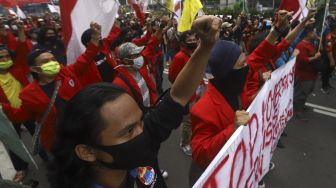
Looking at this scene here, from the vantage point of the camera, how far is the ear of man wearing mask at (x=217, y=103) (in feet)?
6.51

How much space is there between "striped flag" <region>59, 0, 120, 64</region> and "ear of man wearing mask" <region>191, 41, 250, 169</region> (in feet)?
4.62

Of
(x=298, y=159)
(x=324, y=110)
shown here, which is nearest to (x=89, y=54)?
(x=298, y=159)

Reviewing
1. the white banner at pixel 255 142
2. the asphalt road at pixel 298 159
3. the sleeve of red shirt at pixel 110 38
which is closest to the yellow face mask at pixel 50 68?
the sleeve of red shirt at pixel 110 38

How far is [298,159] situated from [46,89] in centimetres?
321

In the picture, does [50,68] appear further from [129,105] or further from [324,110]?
[324,110]

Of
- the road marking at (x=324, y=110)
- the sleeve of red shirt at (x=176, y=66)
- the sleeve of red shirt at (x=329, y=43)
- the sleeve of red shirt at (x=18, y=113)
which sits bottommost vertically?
the road marking at (x=324, y=110)

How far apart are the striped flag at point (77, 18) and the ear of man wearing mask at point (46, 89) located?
0.12 m

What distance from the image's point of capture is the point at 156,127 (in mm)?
1616

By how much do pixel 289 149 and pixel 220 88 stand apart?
270 centimetres

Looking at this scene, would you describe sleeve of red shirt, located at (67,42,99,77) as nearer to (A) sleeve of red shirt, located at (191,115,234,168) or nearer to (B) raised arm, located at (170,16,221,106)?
(A) sleeve of red shirt, located at (191,115,234,168)

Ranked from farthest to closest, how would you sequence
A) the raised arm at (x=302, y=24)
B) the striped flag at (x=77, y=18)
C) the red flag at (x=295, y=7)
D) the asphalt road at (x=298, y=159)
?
the red flag at (x=295, y=7) → the asphalt road at (x=298, y=159) → the raised arm at (x=302, y=24) → the striped flag at (x=77, y=18)

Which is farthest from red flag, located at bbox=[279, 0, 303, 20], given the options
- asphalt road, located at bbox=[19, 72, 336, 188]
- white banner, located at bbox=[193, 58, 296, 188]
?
asphalt road, located at bbox=[19, 72, 336, 188]

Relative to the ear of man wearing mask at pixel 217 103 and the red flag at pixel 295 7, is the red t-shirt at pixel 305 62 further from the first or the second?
the ear of man wearing mask at pixel 217 103

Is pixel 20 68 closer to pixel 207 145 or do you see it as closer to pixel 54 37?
pixel 54 37
